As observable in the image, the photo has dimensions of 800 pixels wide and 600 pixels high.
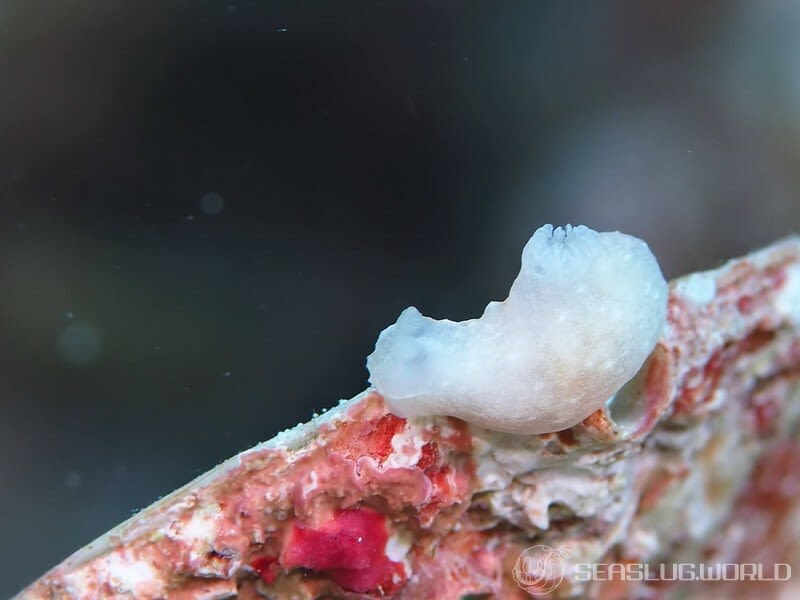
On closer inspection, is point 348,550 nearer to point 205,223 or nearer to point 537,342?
point 537,342

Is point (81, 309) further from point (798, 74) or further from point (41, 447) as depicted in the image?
point (798, 74)

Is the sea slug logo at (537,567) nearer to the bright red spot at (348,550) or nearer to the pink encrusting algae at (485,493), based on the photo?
the pink encrusting algae at (485,493)

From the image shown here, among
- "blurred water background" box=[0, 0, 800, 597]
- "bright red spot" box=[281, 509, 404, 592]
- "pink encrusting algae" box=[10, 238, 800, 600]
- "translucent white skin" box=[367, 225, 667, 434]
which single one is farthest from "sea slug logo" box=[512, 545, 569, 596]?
"blurred water background" box=[0, 0, 800, 597]

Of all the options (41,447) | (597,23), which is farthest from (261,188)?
(597,23)

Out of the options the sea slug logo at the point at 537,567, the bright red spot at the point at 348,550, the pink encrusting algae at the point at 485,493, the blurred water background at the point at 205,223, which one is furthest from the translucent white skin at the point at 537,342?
the blurred water background at the point at 205,223

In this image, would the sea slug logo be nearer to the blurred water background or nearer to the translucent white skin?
the translucent white skin

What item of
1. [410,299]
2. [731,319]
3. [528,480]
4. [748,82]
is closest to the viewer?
[528,480]

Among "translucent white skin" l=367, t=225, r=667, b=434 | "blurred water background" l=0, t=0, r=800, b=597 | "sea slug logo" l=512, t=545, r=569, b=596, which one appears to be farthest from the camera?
"blurred water background" l=0, t=0, r=800, b=597
